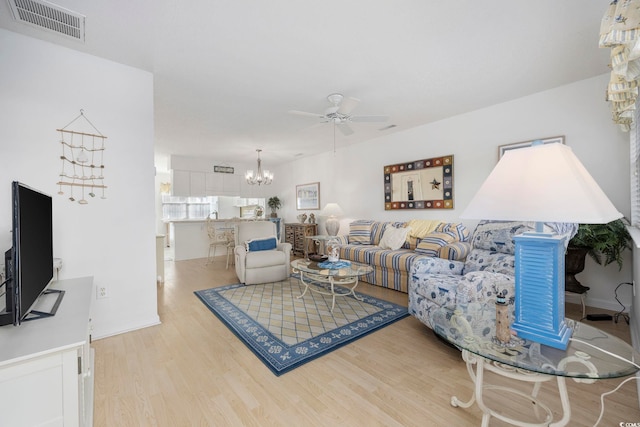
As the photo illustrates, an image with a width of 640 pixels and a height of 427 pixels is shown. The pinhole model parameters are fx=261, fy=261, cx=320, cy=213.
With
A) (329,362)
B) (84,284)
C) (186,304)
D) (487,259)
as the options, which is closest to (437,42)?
(487,259)

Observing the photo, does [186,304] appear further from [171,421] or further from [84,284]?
[171,421]

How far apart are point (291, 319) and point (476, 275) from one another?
5.95 ft

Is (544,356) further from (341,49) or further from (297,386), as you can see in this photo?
(341,49)

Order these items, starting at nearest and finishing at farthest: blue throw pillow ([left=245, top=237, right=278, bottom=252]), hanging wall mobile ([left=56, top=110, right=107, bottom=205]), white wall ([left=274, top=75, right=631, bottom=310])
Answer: hanging wall mobile ([left=56, top=110, right=107, bottom=205])
white wall ([left=274, top=75, right=631, bottom=310])
blue throw pillow ([left=245, top=237, right=278, bottom=252])

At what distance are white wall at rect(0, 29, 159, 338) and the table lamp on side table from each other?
2883 millimetres

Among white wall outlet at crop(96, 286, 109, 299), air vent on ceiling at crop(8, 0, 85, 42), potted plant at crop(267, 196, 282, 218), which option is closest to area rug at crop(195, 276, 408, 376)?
white wall outlet at crop(96, 286, 109, 299)

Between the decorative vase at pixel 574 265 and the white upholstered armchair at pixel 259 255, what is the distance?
135 inches

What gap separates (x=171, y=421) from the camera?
145cm

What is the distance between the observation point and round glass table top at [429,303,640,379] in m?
0.99

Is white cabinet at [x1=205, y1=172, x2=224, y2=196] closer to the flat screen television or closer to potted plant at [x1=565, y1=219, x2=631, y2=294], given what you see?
the flat screen television

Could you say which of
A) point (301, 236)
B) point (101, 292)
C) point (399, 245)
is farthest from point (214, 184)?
point (399, 245)

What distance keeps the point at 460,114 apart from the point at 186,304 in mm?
4707

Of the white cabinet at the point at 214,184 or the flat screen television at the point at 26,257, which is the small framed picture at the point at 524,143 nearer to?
the flat screen television at the point at 26,257

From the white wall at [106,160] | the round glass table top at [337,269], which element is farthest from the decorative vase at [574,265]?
the white wall at [106,160]
